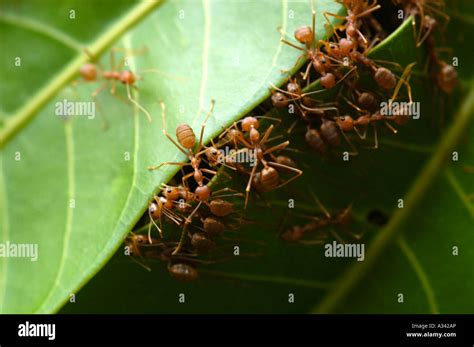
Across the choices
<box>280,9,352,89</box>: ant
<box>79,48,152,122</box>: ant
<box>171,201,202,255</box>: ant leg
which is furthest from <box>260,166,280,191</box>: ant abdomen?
<box>79,48,152,122</box>: ant

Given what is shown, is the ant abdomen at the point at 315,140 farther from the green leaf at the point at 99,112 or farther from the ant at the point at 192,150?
the ant at the point at 192,150

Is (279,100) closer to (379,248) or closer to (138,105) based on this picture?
(138,105)

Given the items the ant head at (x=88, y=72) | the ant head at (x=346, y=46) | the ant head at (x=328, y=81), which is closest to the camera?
the ant head at (x=328, y=81)

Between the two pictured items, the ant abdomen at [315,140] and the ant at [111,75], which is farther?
the ant at [111,75]

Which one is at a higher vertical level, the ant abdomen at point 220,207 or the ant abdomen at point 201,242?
the ant abdomen at point 220,207

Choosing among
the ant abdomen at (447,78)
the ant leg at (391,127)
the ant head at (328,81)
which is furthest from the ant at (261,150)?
the ant abdomen at (447,78)

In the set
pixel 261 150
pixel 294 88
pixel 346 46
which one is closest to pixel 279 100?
pixel 294 88

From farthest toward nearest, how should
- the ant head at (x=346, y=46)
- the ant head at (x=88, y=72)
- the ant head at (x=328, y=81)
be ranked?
the ant head at (x=88, y=72) → the ant head at (x=346, y=46) → the ant head at (x=328, y=81)
